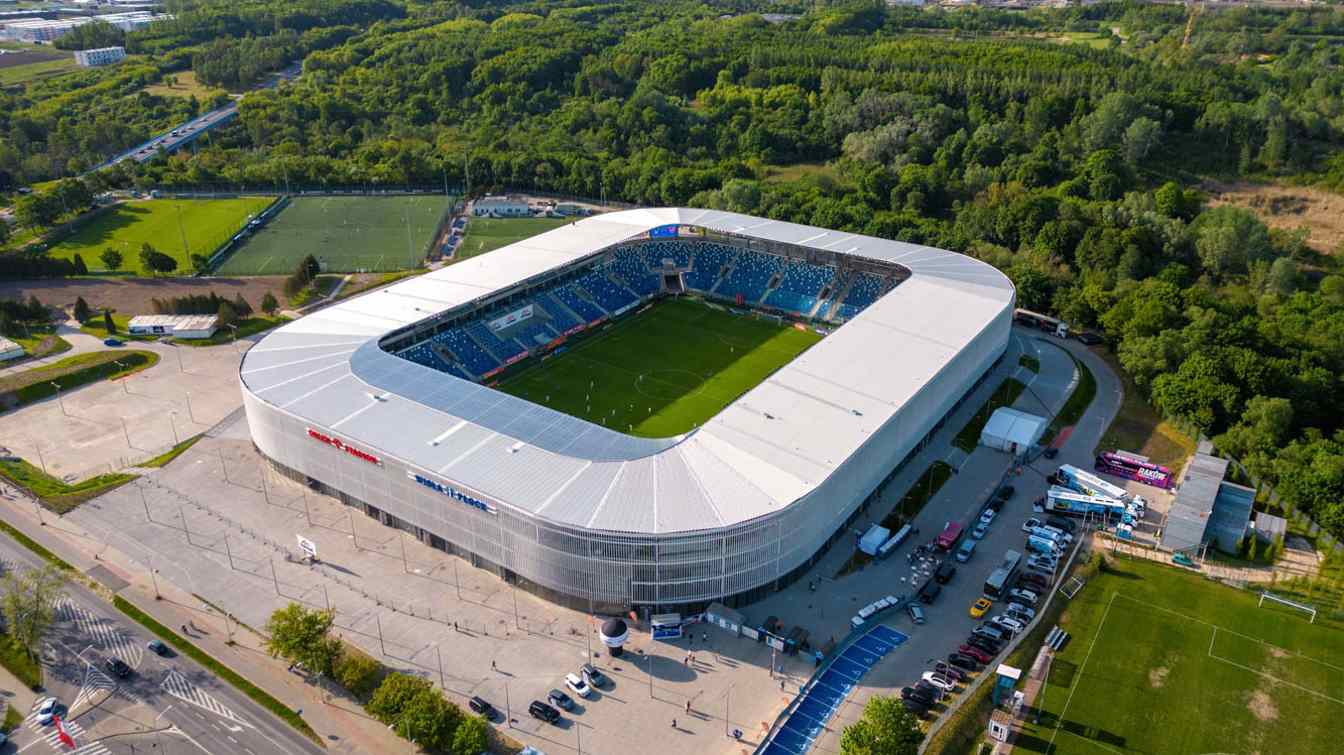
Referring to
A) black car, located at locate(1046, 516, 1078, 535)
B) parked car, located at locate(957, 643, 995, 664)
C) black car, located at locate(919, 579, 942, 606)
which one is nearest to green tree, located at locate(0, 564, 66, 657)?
black car, located at locate(919, 579, 942, 606)

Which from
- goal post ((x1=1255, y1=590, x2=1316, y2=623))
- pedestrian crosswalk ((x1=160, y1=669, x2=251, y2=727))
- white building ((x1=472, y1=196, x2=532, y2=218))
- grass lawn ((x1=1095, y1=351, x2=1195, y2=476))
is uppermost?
white building ((x1=472, y1=196, x2=532, y2=218))

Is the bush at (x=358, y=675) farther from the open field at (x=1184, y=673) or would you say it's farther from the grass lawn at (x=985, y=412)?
the grass lawn at (x=985, y=412)

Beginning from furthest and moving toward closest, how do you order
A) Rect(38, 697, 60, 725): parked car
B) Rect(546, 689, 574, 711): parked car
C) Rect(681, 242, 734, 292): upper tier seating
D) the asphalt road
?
1. Rect(681, 242, 734, 292): upper tier seating
2. Rect(546, 689, 574, 711): parked car
3. Rect(38, 697, 60, 725): parked car
4. the asphalt road

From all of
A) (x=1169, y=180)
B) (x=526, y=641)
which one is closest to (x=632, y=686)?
(x=526, y=641)

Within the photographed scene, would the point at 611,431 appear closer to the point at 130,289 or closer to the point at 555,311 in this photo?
the point at 555,311

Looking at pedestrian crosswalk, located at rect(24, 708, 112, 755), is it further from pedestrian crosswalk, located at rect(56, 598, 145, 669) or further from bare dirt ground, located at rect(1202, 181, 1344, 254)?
bare dirt ground, located at rect(1202, 181, 1344, 254)

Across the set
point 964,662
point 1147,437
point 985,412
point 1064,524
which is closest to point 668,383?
point 985,412

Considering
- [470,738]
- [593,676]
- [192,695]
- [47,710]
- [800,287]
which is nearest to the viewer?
[470,738]

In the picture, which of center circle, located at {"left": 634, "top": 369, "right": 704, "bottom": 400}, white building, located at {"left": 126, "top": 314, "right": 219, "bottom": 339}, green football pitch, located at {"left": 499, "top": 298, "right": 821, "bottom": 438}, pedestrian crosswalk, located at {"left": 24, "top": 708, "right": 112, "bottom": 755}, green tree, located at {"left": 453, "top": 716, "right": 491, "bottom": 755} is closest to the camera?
green tree, located at {"left": 453, "top": 716, "right": 491, "bottom": 755}
